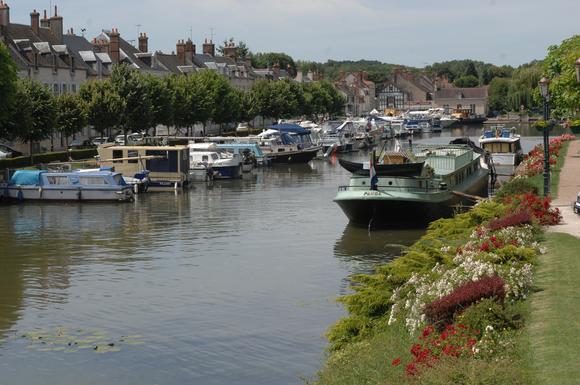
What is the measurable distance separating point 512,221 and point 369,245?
1286cm

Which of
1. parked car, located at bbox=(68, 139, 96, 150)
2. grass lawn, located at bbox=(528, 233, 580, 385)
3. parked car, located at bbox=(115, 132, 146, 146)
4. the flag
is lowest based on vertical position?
grass lawn, located at bbox=(528, 233, 580, 385)

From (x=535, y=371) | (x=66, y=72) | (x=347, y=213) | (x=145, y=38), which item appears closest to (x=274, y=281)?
(x=347, y=213)

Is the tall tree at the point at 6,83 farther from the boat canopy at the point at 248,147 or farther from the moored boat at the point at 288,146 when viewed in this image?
the moored boat at the point at 288,146

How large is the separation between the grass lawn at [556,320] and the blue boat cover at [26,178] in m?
40.6

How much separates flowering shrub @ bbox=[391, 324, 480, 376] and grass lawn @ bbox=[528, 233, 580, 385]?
0.99 m

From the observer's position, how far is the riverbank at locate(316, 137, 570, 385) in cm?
1489

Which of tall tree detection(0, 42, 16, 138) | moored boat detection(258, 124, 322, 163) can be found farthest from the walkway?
moored boat detection(258, 124, 322, 163)

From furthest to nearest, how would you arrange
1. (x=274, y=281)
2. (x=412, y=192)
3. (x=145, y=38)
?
(x=145, y=38)
(x=412, y=192)
(x=274, y=281)

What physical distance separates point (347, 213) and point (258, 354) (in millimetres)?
22405

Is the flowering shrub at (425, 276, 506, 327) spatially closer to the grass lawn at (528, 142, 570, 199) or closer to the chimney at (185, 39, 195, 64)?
the grass lawn at (528, 142, 570, 199)

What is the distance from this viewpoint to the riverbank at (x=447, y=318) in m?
14.9

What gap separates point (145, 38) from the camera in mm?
121875

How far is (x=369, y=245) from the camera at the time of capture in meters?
40.7

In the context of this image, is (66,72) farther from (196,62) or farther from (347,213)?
(347,213)
